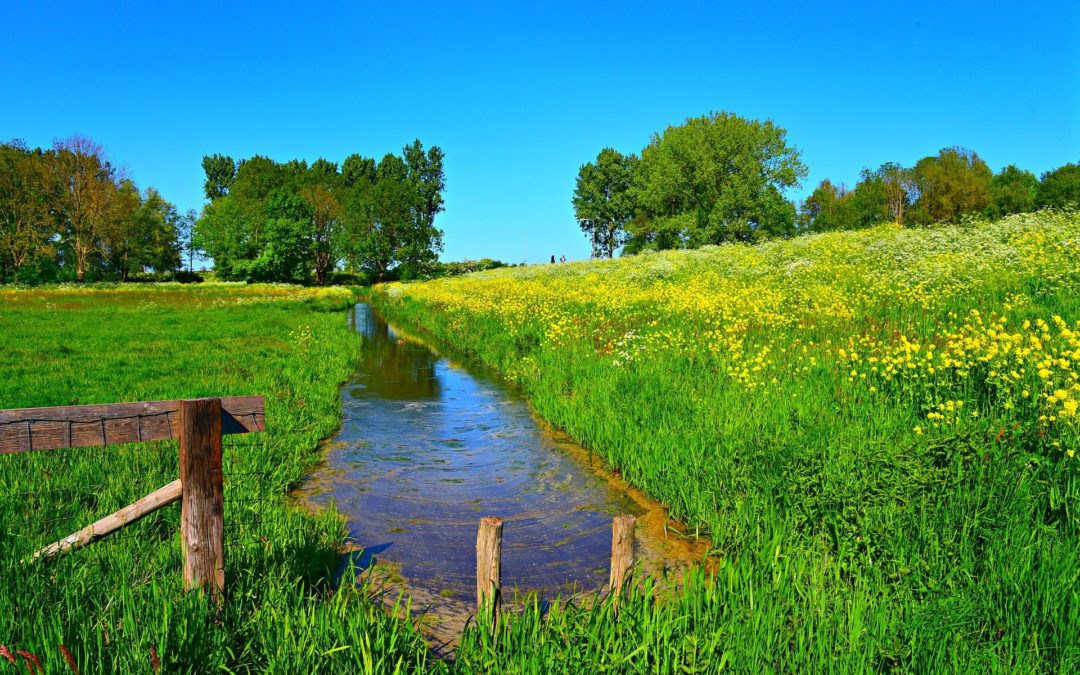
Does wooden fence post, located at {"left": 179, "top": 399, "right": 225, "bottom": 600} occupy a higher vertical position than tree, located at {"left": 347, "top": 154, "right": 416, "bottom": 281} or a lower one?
lower

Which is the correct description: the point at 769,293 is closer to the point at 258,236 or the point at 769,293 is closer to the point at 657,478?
the point at 657,478

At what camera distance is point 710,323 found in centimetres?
1473

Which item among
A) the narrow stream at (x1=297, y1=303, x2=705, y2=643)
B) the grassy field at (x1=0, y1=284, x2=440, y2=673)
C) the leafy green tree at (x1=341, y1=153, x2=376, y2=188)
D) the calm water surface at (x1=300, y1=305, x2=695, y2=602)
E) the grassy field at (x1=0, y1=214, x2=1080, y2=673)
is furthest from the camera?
the leafy green tree at (x1=341, y1=153, x2=376, y2=188)

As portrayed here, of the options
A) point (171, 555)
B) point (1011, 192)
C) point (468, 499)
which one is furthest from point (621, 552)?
point (1011, 192)

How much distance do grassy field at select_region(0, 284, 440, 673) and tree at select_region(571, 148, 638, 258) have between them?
79877 mm

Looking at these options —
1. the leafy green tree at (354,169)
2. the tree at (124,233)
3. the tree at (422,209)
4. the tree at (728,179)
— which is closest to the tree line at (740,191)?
the tree at (728,179)

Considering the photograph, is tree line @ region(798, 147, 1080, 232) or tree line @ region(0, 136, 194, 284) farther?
tree line @ region(798, 147, 1080, 232)

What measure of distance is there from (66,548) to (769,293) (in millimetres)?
17622

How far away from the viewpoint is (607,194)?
304 ft

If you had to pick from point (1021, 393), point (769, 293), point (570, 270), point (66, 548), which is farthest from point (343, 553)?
point (570, 270)

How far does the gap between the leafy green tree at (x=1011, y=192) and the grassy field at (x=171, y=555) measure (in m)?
85.2

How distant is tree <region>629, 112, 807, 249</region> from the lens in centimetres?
5897

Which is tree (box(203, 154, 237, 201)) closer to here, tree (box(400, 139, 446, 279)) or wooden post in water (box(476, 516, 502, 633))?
tree (box(400, 139, 446, 279))

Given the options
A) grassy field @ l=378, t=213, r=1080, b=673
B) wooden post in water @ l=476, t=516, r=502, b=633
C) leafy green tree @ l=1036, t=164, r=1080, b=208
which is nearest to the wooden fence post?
wooden post in water @ l=476, t=516, r=502, b=633
